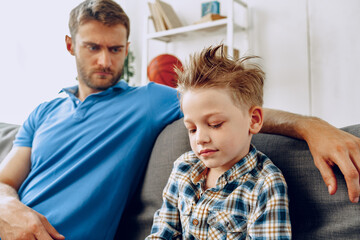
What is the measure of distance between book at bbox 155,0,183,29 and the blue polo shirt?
2.24 metres

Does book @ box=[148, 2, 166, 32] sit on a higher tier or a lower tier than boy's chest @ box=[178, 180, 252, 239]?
higher

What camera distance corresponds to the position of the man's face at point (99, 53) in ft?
4.71

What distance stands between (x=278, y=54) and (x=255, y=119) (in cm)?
249

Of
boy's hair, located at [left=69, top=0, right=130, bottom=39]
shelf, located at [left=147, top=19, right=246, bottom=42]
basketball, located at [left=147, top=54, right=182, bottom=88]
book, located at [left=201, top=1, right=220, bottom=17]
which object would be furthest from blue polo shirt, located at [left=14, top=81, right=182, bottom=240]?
book, located at [left=201, top=1, right=220, bottom=17]

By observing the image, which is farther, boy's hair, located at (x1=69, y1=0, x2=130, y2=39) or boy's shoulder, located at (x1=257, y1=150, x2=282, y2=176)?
boy's hair, located at (x1=69, y1=0, x2=130, y2=39)

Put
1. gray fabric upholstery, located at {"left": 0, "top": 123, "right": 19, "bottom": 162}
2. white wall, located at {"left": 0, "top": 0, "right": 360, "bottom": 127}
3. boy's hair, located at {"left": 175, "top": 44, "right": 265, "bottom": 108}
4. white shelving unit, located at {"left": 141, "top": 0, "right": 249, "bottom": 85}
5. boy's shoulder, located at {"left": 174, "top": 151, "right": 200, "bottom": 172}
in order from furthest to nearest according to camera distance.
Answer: white shelving unit, located at {"left": 141, "top": 0, "right": 249, "bottom": 85} < white wall, located at {"left": 0, "top": 0, "right": 360, "bottom": 127} < gray fabric upholstery, located at {"left": 0, "top": 123, "right": 19, "bottom": 162} < boy's shoulder, located at {"left": 174, "top": 151, "right": 200, "bottom": 172} < boy's hair, located at {"left": 175, "top": 44, "right": 265, "bottom": 108}

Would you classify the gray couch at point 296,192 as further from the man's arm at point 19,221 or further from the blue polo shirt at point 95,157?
the man's arm at point 19,221

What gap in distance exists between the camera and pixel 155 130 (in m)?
1.29

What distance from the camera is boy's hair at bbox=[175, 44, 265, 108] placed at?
0.88m

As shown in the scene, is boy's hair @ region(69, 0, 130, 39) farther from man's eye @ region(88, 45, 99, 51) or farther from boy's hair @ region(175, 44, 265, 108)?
boy's hair @ region(175, 44, 265, 108)

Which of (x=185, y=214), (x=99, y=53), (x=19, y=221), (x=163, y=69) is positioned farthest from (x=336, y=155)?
(x=163, y=69)

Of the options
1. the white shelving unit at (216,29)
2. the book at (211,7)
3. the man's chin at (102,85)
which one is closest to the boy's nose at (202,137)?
the man's chin at (102,85)

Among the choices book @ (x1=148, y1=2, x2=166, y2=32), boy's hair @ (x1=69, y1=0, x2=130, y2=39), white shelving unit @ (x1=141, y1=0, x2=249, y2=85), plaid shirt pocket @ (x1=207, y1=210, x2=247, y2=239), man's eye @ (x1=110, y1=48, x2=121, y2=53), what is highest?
book @ (x1=148, y1=2, x2=166, y2=32)

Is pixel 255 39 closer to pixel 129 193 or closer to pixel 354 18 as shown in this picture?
pixel 354 18
